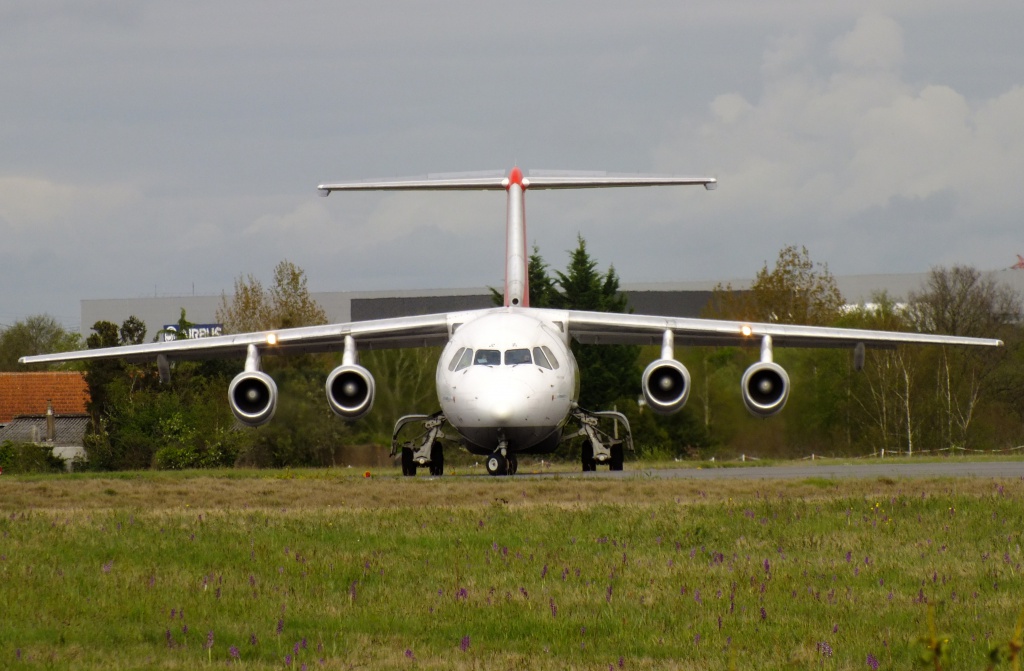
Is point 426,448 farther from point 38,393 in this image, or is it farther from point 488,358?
point 38,393

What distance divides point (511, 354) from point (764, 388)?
4132 mm

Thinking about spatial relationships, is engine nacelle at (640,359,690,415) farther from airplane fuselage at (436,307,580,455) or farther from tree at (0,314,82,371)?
tree at (0,314,82,371)

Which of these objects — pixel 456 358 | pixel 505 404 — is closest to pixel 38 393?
pixel 456 358

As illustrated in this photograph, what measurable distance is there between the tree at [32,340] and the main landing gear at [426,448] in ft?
162

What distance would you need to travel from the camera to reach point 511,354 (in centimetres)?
1833

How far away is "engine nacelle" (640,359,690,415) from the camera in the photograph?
63.0 feet

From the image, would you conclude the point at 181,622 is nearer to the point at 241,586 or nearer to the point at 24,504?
the point at 241,586

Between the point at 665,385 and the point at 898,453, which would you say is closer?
the point at 665,385

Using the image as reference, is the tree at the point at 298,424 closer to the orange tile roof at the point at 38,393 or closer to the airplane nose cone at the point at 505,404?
the airplane nose cone at the point at 505,404

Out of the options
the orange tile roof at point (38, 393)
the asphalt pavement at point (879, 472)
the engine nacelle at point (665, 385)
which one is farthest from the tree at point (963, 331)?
the orange tile roof at point (38, 393)

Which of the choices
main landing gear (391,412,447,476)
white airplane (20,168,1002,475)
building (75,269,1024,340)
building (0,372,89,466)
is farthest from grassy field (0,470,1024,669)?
building (75,269,1024,340)

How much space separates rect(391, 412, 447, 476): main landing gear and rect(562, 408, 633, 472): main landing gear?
2018 millimetres

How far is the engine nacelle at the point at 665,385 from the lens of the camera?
19.2 meters

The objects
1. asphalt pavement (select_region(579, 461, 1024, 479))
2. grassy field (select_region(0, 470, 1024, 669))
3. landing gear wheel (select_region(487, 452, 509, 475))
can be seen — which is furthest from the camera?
landing gear wheel (select_region(487, 452, 509, 475))
